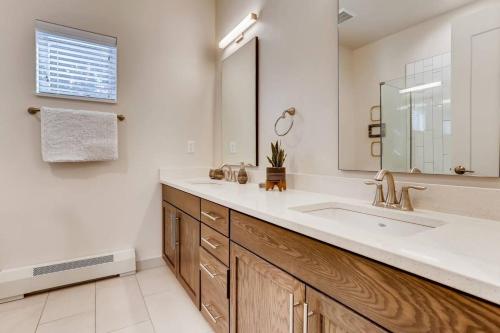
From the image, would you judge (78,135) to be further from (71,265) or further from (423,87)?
(423,87)

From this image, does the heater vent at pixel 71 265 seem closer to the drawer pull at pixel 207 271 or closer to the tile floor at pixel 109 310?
the tile floor at pixel 109 310

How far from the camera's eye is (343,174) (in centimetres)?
134

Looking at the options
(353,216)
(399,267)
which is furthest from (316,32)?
(399,267)

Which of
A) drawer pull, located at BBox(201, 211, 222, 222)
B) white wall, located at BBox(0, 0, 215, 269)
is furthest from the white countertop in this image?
white wall, located at BBox(0, 0, 215, 269)

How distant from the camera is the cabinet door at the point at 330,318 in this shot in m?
0.60

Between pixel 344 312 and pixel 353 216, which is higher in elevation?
pixel 353 216

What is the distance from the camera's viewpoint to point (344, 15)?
1.30 m

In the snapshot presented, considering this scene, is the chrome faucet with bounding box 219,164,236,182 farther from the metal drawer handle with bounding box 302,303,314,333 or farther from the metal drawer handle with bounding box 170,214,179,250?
the metal drawer handle with bounding box 302,303,314,333

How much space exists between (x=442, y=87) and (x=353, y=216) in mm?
589

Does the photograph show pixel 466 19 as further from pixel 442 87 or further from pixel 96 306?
pixel 96 306

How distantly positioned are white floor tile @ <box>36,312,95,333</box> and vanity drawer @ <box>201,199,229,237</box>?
0.90 meters

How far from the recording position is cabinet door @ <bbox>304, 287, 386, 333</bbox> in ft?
1.96

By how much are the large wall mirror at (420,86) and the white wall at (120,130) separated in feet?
Result: 5.04

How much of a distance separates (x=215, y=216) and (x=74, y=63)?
5.57 feet
